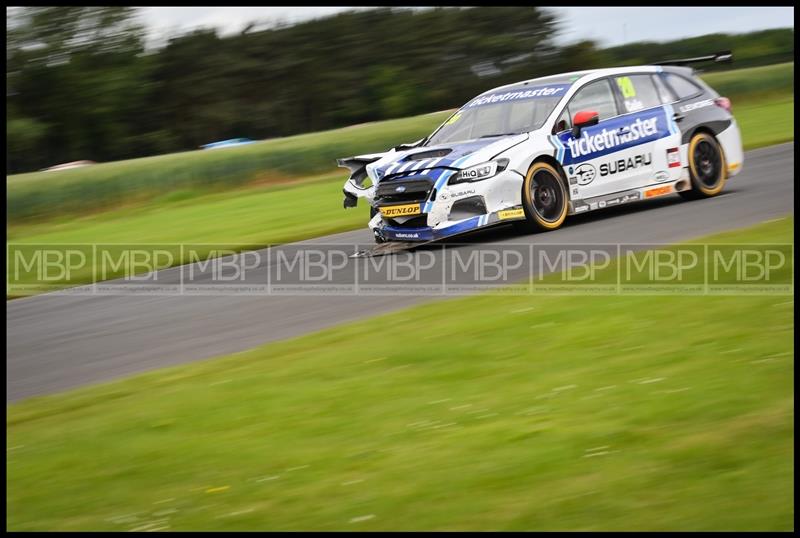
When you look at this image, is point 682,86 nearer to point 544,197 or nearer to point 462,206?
point 544,197

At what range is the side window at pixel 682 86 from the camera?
12477 mm

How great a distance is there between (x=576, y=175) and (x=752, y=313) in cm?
458

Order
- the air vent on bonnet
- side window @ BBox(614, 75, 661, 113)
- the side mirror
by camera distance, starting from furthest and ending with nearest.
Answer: side window @ BBox(614, 75, 661, 113) < the side mirror < the air vent on bonnet

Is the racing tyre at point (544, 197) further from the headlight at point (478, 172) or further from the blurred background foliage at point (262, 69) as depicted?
the blurred background foliage at point (262, 69)

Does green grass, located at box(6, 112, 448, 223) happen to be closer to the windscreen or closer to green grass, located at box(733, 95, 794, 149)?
green grass, located at box(733, 95, 794, 149)

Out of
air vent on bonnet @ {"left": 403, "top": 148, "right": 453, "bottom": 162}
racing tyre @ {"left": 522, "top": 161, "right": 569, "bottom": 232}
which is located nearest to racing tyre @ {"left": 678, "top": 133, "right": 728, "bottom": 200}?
racing tyre @ {"left": 522, "top": 161, "right": 569, "bottom": 232}

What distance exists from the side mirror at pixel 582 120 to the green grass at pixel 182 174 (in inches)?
476

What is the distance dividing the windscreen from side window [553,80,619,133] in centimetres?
16

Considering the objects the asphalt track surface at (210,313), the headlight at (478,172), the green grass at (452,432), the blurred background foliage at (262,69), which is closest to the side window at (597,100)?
the asphalt track surface at (210,313)

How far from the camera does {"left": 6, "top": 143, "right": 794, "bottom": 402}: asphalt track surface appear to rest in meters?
7.36

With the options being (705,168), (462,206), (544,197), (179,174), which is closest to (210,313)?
(462,206)

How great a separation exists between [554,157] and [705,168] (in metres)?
2.60

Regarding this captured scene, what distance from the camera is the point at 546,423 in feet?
16.3

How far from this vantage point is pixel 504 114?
1160 centimetres
